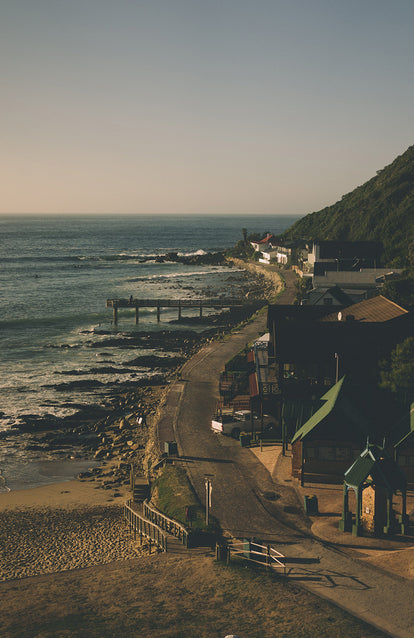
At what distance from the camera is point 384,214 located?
118688 mm

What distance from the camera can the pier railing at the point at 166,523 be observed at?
2330 cm

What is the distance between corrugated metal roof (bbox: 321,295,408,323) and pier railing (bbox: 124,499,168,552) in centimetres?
2039

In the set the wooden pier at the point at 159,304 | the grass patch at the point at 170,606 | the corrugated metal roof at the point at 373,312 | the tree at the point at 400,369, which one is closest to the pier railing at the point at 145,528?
the grass patch at the point at 170,606

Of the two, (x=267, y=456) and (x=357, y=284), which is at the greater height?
(x=357, y=284)

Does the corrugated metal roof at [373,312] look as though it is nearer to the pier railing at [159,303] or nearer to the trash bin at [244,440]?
the trash bin at [244,440]

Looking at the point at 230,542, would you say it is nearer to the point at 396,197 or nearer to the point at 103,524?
the point at 103,524

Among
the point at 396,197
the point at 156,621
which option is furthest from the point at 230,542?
the point at 396,197

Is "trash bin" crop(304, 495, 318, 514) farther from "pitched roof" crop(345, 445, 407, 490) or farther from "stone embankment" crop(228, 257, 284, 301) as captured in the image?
"stone embankment" crop(228, 257, 284, 301)

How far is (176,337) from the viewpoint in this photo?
70.2 metres

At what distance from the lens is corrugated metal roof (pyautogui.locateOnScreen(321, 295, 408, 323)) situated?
38156 mm

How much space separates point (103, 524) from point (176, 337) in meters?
43.6

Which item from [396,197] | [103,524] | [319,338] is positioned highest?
[396,197]

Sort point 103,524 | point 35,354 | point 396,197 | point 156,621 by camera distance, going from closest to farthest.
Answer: point 156,621 < point 103,524 < point 35,354 < point 396,197

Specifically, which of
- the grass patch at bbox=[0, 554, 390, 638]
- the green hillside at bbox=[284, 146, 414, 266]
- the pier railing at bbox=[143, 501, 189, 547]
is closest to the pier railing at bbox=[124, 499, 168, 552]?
the pier railing at bbox=[143, 501, 189, 547]
